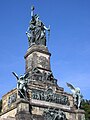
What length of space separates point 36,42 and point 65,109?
7727mm

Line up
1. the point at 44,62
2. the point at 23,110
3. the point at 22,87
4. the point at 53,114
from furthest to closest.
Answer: the point at 44,62 < the point at 53,114 < the point at 22,87 < the point at 23,110

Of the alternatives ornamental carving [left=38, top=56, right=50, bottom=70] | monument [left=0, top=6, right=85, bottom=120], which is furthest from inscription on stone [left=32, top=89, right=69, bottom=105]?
ornamental carving [left=38, top=56, right=50, bottom=70]

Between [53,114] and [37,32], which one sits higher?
[37,32]

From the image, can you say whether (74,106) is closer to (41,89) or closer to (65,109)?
(65,109)

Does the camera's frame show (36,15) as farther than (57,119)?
Yes

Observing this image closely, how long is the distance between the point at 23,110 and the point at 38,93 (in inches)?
91.5

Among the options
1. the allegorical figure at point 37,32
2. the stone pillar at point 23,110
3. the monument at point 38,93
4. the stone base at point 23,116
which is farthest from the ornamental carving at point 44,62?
the stone base at point 23,116

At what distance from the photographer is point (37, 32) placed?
3234cm

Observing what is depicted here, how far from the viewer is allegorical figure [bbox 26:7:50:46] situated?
32219 millimetres

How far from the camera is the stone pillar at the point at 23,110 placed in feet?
83.0

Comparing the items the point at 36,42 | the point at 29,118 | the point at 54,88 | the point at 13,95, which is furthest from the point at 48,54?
the point at 29,118

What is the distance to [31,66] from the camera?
30656 millimetres

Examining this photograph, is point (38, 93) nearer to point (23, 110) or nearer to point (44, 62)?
point (23, 110)

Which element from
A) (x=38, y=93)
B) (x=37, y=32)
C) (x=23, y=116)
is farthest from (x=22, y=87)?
(x=37, y=32)
